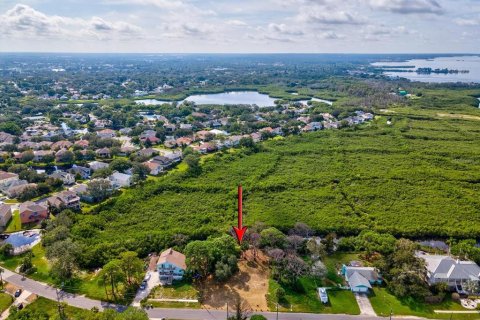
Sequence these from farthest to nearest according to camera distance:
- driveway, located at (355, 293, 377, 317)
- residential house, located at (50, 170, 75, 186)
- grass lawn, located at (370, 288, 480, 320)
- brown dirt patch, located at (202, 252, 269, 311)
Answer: residential house, located at (50, 170, 75, 186), brown dirt patch, located at (202, 252, 269, 311), driveway, located at (355, 293, 377, 317), grass lawn, located at (370, 288, 480, 320)

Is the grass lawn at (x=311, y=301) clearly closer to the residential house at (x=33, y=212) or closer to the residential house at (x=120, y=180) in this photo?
the residential house at (x=33, y=212)

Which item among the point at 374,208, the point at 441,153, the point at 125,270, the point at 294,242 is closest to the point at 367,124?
the point at 441,153

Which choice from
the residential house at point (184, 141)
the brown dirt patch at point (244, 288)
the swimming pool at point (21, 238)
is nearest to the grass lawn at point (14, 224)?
the swimming pool at point (21, 238)

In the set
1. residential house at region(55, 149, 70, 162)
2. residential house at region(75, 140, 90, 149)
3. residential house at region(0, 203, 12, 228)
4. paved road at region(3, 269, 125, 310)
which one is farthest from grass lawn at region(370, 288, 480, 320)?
residential house at region(75, 140, 90, 149)

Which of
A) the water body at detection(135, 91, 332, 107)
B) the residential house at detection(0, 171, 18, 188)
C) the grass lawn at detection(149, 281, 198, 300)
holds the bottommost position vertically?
the grass lawn at detection(149, 281, 198, 300)

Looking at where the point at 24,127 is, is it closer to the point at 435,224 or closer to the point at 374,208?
the point at 374,208

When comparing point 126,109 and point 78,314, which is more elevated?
point 126,109

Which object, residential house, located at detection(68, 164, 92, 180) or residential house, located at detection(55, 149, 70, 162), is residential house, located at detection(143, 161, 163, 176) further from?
residential house, located at detection(55, 149, 70, 162)
